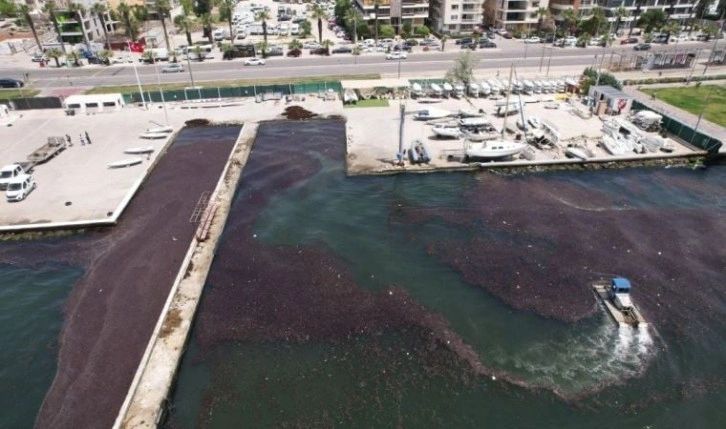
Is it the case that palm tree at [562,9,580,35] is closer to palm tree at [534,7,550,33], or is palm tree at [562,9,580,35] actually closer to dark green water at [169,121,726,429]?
palm tree at [534,7,550,33]

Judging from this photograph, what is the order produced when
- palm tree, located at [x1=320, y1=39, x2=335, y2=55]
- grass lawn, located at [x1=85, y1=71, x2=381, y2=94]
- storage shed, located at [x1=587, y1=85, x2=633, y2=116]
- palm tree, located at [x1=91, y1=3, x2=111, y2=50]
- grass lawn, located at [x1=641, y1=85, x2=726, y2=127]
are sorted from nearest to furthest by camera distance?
storage shed, located at [x1=587, y1=85, x2=633, y2=116] < grass lawn, located at [x1=641, y1=85, x2=726, y2=127] < grass lawn, located at [x1=85, y1=71, x2=381, y2=94] < palm tree, located at [x1=320, y1=39, x2=335, y2=55] < palm tree, located at [x1=91, y1=3, x2=111, y2=50]

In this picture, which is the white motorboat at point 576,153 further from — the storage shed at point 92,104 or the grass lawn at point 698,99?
the storage shed at point 92,104

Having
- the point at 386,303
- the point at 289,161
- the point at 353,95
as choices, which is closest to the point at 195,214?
the point at 289,161

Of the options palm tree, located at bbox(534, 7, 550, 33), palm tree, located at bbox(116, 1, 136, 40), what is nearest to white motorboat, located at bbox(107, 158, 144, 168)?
palm tree, located at bbox(116, 1, 136, 40)

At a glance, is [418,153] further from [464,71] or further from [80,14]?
[80,14]

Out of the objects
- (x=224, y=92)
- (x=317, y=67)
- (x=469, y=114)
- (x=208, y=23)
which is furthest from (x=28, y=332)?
(x=208, y=23)

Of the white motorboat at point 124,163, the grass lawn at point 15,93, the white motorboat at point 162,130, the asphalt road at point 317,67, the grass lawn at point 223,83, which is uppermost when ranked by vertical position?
the asphalt road at point 317,67

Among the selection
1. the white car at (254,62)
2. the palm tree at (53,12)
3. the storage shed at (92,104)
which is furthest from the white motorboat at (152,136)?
the palm tree at (53,12)
